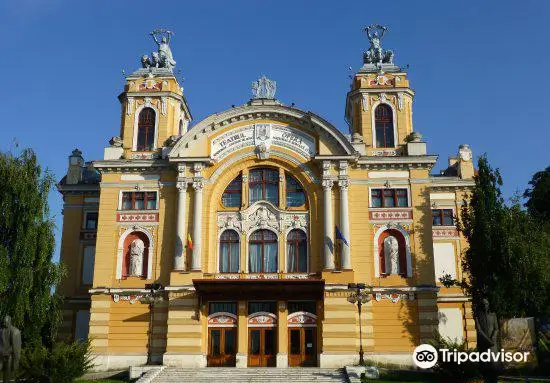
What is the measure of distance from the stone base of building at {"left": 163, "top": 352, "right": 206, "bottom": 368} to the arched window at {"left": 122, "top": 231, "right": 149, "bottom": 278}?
5.13m

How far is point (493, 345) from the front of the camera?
20.8 meters

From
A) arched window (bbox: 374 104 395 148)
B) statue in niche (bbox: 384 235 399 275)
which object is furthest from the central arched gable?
statue in niche (bbox: 384 235 399 275)

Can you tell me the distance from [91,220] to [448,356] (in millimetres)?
25365

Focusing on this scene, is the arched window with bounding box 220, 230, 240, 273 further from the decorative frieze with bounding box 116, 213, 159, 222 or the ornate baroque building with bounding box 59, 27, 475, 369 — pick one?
the decorative frieze with bounding box 116, 213, 159, 222

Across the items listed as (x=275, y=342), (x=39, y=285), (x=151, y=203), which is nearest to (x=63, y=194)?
(x=151, y=203)

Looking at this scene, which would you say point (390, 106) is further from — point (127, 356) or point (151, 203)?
point (127, 356)

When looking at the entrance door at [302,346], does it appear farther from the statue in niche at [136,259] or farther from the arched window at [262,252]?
the statue in niche at [136,259]

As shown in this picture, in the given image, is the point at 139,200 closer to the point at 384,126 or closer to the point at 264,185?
the point at 264,185

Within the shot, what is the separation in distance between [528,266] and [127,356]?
22.3 metres

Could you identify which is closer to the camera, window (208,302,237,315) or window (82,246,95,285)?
window (208,302,237,315)

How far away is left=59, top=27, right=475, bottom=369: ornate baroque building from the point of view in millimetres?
35969

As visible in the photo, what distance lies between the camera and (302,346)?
36.1 meters

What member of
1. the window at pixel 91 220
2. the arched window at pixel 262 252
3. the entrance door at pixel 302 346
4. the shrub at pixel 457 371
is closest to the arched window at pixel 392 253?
the entrance door at pixel 302 346

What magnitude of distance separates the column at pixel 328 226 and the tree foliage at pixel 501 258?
7.59 metres
